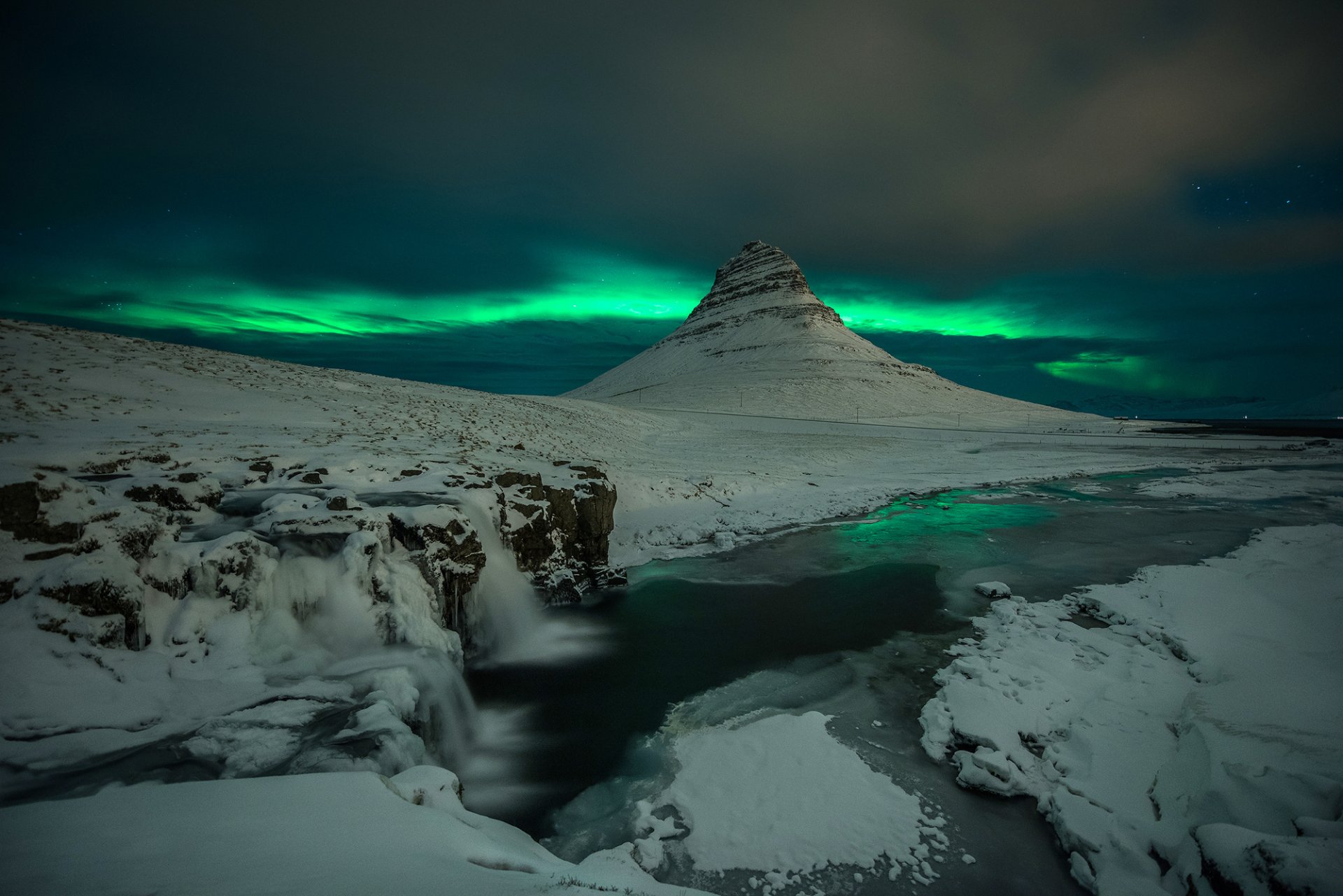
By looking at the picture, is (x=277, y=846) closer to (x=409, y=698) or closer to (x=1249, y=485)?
(x=409, y=698)

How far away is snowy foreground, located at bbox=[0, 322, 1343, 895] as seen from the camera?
4180 mm

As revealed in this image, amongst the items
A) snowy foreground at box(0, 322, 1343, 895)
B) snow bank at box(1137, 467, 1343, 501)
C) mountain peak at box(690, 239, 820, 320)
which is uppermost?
mountain peak at box(690, 239, 820, 320)

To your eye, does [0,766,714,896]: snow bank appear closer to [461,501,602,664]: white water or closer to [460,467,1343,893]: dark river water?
[460,467,1343,893]: dark river water

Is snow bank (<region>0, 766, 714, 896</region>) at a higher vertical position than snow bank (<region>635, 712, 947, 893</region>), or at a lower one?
higher

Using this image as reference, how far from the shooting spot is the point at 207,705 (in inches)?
245

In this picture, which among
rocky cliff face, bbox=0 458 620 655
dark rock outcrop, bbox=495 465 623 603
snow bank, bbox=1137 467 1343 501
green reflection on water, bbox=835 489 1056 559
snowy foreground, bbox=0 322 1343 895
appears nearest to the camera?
snowy foreground, bbox=0 322 1343 895

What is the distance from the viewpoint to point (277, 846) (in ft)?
12.4

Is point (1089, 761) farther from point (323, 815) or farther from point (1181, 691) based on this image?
point (323, 815)

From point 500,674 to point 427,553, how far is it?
2.78 meters

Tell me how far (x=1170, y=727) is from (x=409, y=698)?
10466 mm

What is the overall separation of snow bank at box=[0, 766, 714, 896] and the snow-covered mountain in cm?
7562

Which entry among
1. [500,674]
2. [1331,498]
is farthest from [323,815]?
[1331,498]

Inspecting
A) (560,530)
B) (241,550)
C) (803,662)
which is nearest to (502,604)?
(560,530)

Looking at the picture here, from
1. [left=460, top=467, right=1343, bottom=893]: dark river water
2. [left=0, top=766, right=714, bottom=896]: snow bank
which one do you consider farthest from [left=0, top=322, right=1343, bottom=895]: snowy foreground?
[left=460, top=467, right=1343, bottom=893]: dark river water
